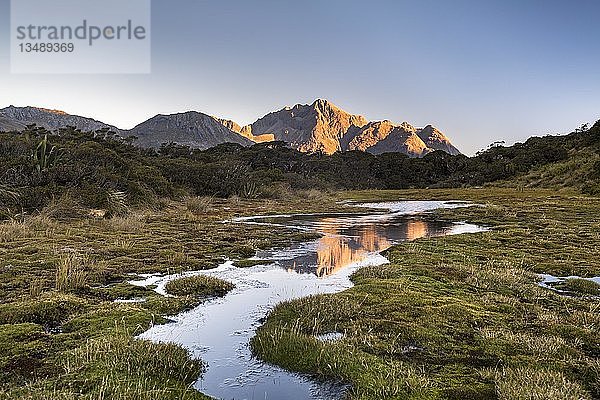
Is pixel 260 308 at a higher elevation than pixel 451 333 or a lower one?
lower

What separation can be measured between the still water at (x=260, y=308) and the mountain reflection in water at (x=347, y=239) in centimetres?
5

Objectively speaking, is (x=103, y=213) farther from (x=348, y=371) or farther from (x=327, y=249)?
(x=348, y=371)

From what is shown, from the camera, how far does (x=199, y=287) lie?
1458cm

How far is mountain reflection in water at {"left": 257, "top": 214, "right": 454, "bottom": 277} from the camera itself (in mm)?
20158

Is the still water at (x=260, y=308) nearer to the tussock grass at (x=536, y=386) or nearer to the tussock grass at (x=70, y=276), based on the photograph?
the tussock grass at (x=70, y=276)

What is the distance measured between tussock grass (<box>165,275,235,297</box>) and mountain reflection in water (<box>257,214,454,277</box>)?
14.5 feet

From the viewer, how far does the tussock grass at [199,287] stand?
557 inches

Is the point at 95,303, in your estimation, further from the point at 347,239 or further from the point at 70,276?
the point at 347,239

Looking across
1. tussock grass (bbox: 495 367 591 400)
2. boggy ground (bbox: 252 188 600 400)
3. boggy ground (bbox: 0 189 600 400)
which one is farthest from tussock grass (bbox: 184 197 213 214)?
tussock grass (bbox: 495 367 591 400)

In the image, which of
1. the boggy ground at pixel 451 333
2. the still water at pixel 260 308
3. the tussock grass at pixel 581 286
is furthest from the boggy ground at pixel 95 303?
the tussock grass at pixel 581 286

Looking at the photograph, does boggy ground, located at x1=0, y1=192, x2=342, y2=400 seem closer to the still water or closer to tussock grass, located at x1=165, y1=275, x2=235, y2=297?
tussock grass, located at x1=165, y1=275, x2=235, y2=297

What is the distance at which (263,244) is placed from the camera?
25000 mm

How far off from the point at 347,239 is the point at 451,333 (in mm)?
17682

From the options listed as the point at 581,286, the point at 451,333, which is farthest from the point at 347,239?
the point at 451,333
